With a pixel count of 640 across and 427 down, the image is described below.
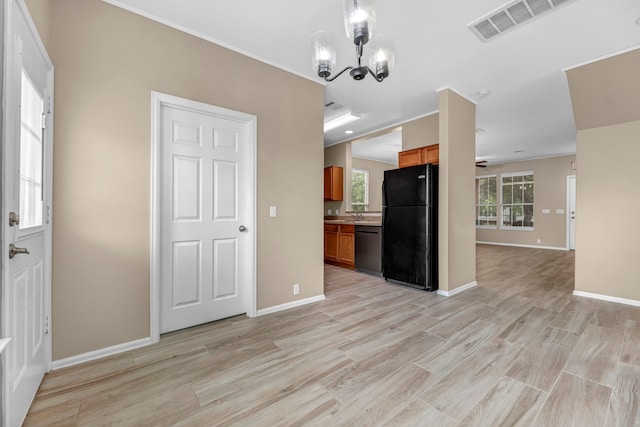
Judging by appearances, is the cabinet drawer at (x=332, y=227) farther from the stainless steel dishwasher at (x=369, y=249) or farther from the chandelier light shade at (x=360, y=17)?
the chandelier light shade at (x=360, y=17)

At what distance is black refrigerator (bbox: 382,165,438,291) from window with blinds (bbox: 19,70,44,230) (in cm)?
369

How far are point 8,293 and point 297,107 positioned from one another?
2.75 meters

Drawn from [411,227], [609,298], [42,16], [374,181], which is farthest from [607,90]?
[374,181]

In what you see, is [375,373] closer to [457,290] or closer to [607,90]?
[457,290]

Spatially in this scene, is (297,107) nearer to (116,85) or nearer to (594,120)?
(116,85)

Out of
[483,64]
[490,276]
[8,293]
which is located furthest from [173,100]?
[490,276]

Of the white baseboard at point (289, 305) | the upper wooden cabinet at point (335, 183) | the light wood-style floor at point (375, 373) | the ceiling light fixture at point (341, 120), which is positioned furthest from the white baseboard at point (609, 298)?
the upper wooden cabinet at point (335, 183)

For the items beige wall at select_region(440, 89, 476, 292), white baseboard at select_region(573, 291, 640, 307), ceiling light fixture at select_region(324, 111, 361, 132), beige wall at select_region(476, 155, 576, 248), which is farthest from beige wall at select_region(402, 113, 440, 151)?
beige wall at select_region(476, 155, 576, 248)

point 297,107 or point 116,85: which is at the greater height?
point 297,107

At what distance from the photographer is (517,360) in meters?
2.03

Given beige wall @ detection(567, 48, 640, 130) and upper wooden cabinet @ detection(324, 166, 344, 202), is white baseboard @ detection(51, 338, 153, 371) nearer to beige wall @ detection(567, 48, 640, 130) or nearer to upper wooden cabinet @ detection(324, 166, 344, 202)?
Answer: upper wooden cabinet @ detection(324, 166, 344, 202)

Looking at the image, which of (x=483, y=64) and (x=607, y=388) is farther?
(x=483, y=64)

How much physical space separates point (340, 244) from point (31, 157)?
4.50 m

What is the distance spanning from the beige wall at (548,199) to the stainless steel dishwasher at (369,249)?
6.14 m
